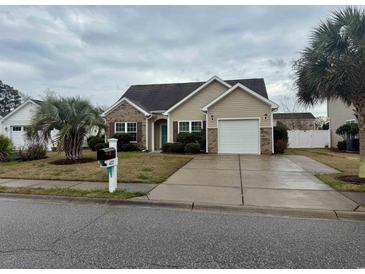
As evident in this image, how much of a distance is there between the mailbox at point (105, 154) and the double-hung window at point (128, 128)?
14.1 metres

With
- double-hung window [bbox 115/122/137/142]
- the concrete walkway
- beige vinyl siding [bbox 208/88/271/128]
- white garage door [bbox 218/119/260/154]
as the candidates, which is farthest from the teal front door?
the concrete walkway

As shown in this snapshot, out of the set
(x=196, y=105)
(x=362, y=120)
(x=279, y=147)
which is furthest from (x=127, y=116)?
(x=362, y=120)

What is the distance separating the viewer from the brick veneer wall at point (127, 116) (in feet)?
69.1

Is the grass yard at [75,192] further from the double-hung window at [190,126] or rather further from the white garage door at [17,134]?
the white garage door at [17,134]

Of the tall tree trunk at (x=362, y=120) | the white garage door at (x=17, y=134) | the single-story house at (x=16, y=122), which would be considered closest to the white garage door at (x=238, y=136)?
the tall tree trunk at (x=362, y=120)

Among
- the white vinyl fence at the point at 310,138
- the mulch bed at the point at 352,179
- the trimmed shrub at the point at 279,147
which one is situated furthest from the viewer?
the white vinyl fence at the point at 310,138

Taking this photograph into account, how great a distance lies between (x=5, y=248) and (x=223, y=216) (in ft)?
12.1

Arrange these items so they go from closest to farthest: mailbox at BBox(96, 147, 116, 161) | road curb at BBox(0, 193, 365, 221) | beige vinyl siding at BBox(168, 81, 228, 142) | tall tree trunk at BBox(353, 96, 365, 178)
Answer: road curb at BBox(0, 193, 365, 221) → mailbox at BBox(96, 147, 116, 161) → tall tree trunk at BBox(353, 96, 365, 178) → beige vinyl siding at BBox(168, 81, 228, 142)

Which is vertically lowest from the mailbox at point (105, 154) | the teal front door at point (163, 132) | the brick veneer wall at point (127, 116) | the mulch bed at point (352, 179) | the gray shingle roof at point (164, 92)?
the mulch bed at point (352, 179)

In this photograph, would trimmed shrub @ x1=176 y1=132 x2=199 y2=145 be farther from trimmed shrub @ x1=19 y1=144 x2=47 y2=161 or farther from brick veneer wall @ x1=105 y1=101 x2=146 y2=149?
trimmed shrub @ x1=19 y1=144 x2=47 y2=161

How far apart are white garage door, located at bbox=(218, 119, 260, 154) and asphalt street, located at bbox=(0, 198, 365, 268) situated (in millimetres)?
12974

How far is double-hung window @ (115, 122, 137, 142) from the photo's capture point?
21.2 metres

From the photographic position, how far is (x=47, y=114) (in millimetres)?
12914
